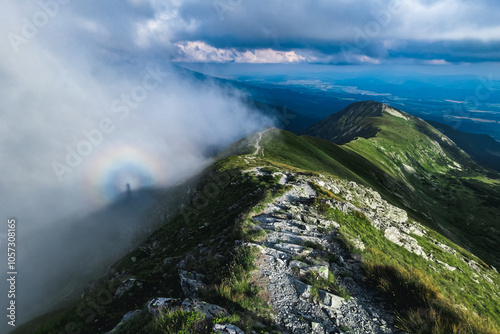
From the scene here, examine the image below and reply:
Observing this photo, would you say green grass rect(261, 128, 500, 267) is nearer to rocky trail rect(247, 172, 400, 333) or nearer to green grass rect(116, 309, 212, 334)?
rocky trail rect(247, 172, 400, 333)

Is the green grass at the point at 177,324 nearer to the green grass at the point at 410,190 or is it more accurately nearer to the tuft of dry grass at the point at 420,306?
the tuft of dry grass at the point at 420,306

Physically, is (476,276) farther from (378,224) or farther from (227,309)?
(227,309)

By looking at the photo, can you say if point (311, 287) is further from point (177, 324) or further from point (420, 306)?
point (177, 324)

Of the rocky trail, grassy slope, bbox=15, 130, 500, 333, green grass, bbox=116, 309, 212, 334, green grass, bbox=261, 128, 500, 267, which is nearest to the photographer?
green grass, bbox=116, 309, 212, 334

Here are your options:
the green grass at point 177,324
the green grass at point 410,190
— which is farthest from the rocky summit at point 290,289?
the green grass at point 410,190

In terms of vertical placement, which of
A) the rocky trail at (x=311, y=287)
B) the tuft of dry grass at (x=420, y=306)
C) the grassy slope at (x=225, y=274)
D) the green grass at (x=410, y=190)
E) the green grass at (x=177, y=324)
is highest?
the green grass at (x=177, y=324)

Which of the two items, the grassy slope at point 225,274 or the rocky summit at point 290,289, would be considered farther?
the grassy slope at point 225,274

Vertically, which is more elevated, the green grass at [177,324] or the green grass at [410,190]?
the green grass at [177,324]

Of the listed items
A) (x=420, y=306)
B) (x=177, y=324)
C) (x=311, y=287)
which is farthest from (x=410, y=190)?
(x=177, y=324)

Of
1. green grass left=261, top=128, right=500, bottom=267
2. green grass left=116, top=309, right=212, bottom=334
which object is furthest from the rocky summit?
green grass left=261, top=128, right=500, bottom=267

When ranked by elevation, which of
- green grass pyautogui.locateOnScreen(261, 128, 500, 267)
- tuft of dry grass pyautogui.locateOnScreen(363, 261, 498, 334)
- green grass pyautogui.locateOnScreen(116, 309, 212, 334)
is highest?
green grass pyautogui.locateOnScreen(116, 309, 212, 334)

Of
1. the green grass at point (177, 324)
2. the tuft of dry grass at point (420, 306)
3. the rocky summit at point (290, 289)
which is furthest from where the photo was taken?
the rocky summit at point (290, 289)

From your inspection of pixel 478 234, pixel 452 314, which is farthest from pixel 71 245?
pixel 478 234
